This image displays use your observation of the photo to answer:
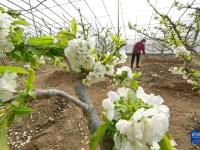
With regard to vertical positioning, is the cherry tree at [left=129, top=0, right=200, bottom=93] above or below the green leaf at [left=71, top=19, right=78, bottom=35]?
below

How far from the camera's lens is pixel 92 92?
23.9ft

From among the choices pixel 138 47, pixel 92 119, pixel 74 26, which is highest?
pixel 74 26

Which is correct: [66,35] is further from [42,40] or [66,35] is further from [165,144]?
[165,144]

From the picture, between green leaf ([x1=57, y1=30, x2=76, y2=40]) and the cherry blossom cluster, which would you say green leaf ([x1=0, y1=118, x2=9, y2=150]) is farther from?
green leaf ([x1=57, y1=30, x2=76, y2=40])

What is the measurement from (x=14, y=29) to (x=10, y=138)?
13.1 feet

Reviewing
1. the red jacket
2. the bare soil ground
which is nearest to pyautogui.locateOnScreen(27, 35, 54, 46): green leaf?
Result: the bare soil ground

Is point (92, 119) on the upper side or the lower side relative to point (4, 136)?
lower

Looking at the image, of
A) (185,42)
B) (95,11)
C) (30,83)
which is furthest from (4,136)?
(95,11)

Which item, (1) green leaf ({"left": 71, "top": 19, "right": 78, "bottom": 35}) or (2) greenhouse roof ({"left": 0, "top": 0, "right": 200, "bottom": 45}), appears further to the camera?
(2) greenhouse roof ({"left": 0, "top": 0, "right": 200, "bottom": 45})

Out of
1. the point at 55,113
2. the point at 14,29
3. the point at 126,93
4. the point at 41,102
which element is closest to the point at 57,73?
the point at 41,102

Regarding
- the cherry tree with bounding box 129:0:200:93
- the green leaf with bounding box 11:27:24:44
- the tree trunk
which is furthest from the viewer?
the cherry tree with bounding box 129:0:200:93

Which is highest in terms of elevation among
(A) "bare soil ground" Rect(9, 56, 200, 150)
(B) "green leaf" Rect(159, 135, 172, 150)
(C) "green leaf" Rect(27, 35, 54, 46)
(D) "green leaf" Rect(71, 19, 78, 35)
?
(D) "green leaf" Rect(71, 19, 78, 35)

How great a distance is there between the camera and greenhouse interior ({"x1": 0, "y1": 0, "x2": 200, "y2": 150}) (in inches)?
33.1

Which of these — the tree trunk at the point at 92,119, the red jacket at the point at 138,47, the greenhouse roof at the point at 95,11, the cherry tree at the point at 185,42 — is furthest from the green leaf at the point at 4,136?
the red jacket at the point at 138,47
